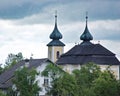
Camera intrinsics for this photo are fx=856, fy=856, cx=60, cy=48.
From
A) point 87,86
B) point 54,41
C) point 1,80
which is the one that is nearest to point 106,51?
point 54,41

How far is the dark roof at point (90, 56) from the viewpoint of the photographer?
111750mm

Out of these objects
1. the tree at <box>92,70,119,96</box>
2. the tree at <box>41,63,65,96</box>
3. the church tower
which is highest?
the church tower

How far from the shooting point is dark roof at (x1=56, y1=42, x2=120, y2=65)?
4400 inches

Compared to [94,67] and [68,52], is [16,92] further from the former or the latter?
[68,52]

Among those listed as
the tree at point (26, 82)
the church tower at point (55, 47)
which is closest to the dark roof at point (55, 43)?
the church tower at point (55, 47)

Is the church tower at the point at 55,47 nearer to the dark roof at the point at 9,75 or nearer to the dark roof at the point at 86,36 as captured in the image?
the dark roof at the point at 86,36

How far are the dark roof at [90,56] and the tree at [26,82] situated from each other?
36.4 meters

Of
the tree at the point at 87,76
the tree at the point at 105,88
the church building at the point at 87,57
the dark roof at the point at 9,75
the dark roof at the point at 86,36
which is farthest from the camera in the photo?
the dark roof at the point at 86,36

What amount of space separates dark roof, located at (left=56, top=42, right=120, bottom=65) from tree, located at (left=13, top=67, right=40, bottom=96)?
36.4 metres

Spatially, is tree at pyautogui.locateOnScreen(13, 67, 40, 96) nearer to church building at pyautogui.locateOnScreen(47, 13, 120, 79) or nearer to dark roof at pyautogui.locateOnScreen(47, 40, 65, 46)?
church building at pyautogui.locateOnScreen(47, 13, 120, 79)

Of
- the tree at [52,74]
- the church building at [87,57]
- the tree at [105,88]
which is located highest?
the church building at [87,57]

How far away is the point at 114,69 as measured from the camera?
11312cm

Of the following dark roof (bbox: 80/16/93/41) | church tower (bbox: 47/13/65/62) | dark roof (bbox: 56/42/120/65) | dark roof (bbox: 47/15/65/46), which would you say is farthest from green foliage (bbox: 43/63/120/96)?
dark roof (bbox: 47/15/65/46)

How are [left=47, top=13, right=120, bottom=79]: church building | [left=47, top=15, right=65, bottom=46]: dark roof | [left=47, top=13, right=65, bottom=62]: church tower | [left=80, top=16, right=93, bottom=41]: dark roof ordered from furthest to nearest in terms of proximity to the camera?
[left=47, top=15, right=65, bottom=46]: dark roof → [left=47, top=13, right=65, bottom=62]: church tower → [left=80, top=16, right=93, bottom=41]: dark roof → [left=47, top=13, right=120, bottom=79]: church building
